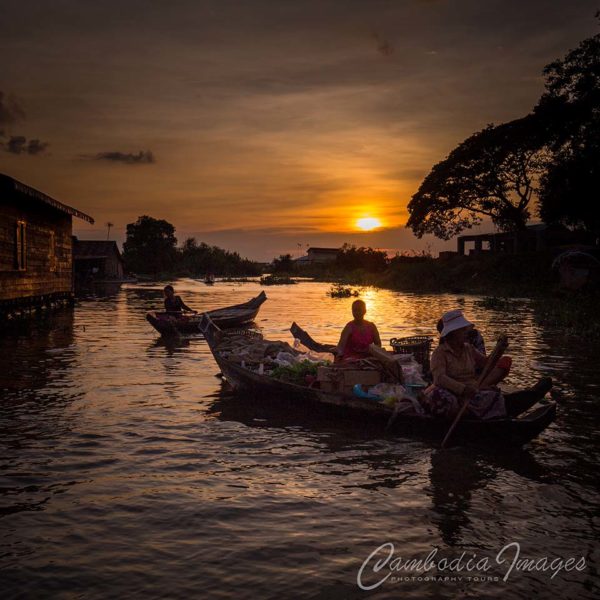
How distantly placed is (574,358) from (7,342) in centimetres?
1553

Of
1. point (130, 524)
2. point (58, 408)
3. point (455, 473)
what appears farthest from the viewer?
point (58, 408)

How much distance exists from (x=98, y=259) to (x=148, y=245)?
1803 inches

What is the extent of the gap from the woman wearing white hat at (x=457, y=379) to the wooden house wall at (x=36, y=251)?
16.5 m

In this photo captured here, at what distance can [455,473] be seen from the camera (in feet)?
22.9

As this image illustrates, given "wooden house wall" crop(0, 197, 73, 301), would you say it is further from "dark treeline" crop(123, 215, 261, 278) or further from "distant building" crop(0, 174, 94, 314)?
"dark treeline" crop(123, 215, 261, 278)

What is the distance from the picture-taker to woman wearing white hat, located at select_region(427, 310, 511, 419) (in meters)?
7.50

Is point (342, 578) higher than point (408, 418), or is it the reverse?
point (408, 418)

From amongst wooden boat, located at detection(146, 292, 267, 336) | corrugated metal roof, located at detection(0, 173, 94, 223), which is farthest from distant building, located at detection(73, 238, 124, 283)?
wooden boat, located at detection(146, 292, 267, 336)

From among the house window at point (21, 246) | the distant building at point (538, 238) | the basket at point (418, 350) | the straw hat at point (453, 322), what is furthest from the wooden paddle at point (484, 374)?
the distant building at point (538, 238)

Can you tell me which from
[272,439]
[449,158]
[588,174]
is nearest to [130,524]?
[272,439]

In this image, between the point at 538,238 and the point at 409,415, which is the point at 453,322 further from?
the point at 538,238

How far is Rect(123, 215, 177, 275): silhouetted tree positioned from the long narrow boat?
99.2 meters

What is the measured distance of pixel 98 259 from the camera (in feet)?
204

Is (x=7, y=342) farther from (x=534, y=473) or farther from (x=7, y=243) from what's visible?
(x=534, y=473)
